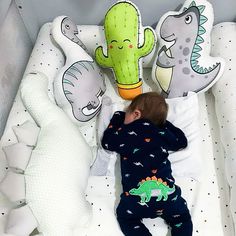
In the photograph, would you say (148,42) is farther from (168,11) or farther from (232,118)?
(232,118)

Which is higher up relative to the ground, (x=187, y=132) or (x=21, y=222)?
(x=187, y=132)

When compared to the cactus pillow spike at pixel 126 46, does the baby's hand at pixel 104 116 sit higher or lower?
lower

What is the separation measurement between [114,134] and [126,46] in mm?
314

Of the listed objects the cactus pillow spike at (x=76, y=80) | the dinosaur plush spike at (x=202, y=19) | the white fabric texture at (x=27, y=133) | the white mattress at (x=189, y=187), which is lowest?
the white mattress at (x=189, y=187)

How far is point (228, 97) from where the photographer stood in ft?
3.86

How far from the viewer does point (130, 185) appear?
1.03 meters

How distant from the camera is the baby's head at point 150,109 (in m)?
1.12

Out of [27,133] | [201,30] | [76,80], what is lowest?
[27,133]

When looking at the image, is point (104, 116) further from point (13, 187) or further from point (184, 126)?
point (13, 187)

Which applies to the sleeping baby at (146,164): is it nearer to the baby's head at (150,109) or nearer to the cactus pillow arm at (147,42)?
the baby's head at (150,109)

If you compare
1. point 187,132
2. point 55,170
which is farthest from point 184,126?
point 55,170

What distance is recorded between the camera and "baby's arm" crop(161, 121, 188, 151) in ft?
3.66

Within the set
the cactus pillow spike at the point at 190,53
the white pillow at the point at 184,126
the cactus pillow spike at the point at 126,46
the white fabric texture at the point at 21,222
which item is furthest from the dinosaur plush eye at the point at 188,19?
the white fabric texture at the point at 21,222

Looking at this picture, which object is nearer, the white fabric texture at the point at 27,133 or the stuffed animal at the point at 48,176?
the stuffed animal at the point at 48,176
